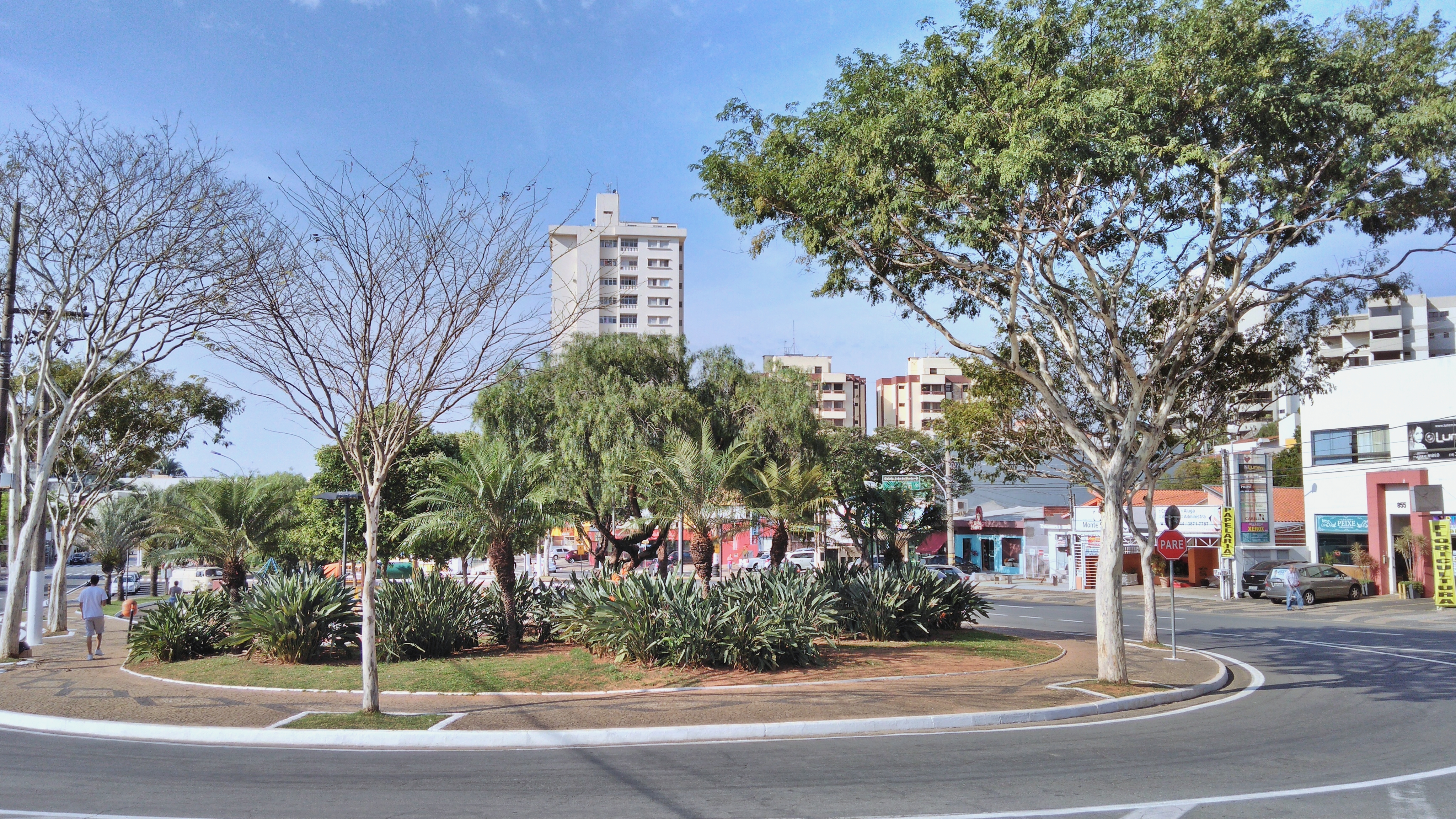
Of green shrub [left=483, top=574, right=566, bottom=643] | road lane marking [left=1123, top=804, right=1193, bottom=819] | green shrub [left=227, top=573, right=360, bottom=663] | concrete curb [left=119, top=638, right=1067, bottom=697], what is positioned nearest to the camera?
road lane marking [left=1123, top=804, right=1193, bottom=819]

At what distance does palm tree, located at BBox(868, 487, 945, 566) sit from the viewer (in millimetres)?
32625

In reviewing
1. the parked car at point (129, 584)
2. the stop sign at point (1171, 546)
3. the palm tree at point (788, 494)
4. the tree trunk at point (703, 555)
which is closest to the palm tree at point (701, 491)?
the tree trunk at point (703, 555)

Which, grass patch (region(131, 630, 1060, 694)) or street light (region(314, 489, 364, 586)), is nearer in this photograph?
grass patch (region(131, 630, 1060, 694))

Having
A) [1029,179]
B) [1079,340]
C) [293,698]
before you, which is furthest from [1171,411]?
[293,698]

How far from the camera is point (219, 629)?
17172 millimetres

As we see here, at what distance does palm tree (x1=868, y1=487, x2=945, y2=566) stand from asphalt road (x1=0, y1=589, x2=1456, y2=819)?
751 inches

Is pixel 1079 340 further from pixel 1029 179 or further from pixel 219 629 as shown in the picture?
pixel 219 629

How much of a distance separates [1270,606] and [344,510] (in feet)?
109

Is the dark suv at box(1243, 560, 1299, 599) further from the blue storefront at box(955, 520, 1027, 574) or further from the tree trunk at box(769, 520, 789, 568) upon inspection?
the tree trunk at box(769, 520, 789, 568)

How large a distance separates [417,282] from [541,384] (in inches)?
520

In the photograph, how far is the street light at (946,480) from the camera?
4212 cm

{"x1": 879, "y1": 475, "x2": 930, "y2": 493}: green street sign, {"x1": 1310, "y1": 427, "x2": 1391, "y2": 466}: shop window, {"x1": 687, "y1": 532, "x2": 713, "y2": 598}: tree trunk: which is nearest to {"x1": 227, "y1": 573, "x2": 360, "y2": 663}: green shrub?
{"x1": 687, "y1": 532, "x2": 713, "y2": 598}: tree trunk

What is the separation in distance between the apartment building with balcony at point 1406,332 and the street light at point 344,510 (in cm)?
Result: 8175

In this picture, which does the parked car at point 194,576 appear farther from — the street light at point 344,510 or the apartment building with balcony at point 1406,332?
the apartment building with balcony at point 1406,332
